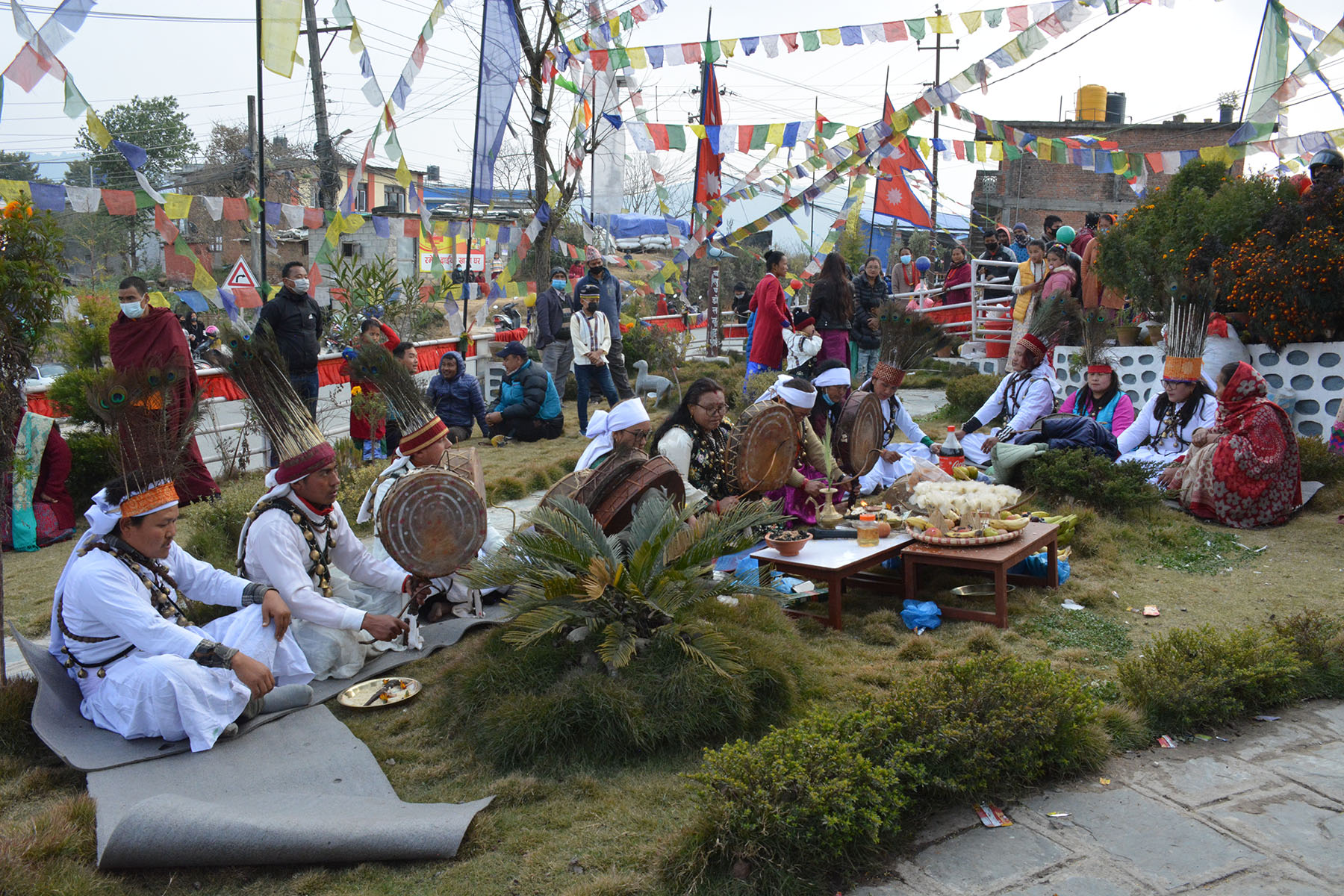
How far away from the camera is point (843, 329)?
10273mm

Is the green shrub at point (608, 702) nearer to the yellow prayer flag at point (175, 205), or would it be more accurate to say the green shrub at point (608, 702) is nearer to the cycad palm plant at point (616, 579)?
the cycad palm plant at point (616, 579)

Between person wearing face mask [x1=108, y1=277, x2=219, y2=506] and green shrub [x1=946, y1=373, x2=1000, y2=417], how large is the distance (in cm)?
764

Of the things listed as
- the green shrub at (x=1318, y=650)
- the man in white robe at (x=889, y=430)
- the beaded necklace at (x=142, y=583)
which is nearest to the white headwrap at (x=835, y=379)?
the man in white robe at (x=889, y=430)

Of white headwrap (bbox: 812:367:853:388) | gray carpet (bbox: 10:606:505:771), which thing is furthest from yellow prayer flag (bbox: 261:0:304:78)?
gray carpet (bbox: 10:606:505:771)

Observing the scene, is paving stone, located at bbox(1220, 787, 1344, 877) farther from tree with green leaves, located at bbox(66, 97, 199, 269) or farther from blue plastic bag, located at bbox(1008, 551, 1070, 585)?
tree with green leaves, located at bbox(66, 97, 199, 269)

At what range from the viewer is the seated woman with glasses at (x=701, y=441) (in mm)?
5965

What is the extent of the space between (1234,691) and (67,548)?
25.2 feet

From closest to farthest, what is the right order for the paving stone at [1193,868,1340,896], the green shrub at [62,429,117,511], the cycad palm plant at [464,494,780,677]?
1. the paving stone at [1193,868,1340,896]
2. the cycad palm plant at [464,494,780,677]
3. the green shrub at [62,429,117,511]

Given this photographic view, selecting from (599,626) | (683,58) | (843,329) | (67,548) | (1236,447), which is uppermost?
(683,58)

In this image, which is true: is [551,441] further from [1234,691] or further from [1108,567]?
[1234,691]

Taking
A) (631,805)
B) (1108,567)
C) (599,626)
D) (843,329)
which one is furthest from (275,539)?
(843,329)

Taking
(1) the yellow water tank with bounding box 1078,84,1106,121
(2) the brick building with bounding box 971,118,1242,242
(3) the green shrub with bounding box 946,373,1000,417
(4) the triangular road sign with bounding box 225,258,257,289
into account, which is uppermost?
(1) the yellow water tank with bounding box 1078,84,1106,121

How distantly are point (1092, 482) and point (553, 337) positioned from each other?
22.2 ft

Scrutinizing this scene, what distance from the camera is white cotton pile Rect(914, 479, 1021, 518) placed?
5676 millimetres
